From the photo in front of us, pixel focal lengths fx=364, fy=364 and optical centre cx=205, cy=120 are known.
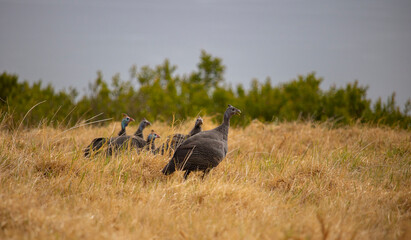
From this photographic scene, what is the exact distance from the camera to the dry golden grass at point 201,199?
2.99 m

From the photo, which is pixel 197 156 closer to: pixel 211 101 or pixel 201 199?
pixel 201 199

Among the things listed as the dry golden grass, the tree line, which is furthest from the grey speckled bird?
the tree line

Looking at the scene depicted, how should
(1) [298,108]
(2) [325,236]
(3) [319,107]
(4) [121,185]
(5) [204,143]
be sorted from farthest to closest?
(1) [298,108], (3) [319,107], (5) [204,143], (4) [121,185], (2) [325,236]

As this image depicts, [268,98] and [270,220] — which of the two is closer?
[270,220]

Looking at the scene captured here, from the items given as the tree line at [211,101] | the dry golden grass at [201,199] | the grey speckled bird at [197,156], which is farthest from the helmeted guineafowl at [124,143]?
the tree line at [211,101]

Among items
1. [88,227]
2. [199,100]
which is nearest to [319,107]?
[199,100]

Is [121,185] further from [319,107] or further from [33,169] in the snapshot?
[319,107]

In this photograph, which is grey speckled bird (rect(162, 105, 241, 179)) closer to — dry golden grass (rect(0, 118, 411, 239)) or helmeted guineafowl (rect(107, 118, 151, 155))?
dry golden grass (rect(0, 118, 411, 239))

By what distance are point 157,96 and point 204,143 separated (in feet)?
40.9

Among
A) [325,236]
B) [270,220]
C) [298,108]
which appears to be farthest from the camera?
[298,108]

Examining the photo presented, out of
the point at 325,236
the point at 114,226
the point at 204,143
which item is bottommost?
the point at 114,226

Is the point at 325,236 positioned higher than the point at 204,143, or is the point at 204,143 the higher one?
the point at 204,143

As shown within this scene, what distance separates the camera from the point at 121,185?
13.4 feet

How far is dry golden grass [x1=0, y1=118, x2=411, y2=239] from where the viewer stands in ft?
9.80
